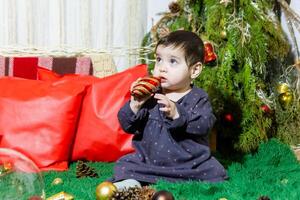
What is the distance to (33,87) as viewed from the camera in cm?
190

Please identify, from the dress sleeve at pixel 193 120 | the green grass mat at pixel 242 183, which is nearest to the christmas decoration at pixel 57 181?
the green grass mat at pixel 242 183

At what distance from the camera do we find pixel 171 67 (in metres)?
1.66

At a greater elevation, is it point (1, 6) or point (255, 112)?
point (1, 6)

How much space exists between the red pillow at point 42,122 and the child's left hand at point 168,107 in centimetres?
39

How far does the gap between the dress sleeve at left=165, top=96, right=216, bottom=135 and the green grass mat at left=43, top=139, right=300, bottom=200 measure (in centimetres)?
16

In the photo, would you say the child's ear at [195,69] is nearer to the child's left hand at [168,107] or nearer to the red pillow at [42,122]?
the child's left hand at [168,107]

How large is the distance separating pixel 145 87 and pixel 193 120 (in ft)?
0.58

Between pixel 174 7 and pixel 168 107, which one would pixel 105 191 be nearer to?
pixel 168 107

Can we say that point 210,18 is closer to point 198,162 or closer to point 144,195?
point 198,162

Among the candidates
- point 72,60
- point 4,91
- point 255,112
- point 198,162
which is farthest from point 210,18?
point 4,91

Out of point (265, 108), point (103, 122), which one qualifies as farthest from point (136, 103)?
point (265, 108)

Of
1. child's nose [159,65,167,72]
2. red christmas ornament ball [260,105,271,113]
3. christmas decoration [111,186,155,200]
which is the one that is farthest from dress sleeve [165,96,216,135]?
red christmas ornament ball [260,105,271,113]

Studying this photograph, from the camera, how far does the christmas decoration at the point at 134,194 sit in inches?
56.4

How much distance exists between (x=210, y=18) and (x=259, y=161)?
1.84 ft
